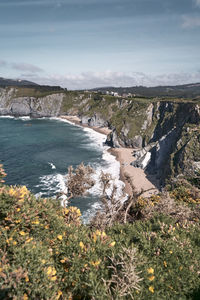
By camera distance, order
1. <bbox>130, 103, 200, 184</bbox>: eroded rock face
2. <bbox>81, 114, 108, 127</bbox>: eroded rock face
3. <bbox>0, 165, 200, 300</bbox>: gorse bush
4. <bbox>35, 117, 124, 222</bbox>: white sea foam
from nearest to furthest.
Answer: <bbox>0, 165, 200, 300</bbox>: gorse bush, <bbox>35, 117, 124, 222</bbox>: white sea foam, <bbox>130, 103, 200, 184</bbox>: eroded rock face, <bbox>81, 114, 108, 127</bbox>: eroded rock face

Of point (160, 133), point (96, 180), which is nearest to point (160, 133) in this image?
point (160, 133)

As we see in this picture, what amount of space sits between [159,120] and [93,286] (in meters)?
111

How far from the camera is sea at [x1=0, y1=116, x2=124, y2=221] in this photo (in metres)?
52.3

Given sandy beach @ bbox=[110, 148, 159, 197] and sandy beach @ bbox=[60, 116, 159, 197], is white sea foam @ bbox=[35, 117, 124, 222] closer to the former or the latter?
sandy beach @ bbox=[60, 116, 159, 197]

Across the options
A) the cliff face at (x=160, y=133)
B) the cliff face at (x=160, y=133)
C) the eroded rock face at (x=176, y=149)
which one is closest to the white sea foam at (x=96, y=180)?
the cliff face at (x=160, y=133)

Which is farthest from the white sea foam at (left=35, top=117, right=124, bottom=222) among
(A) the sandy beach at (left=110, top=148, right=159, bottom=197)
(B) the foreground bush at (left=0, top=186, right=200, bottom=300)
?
(B) the foreground bush at (left=0, top=186, right=200, bottom=300)

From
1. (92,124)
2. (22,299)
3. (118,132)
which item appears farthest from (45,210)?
(92,124)

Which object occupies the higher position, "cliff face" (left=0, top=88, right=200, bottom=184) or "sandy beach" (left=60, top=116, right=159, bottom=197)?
"cliff face" (left=0, top=88, right=200, bottom=184)

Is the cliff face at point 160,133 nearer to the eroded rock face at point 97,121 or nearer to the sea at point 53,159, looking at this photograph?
the eroded rock face at point 97,121

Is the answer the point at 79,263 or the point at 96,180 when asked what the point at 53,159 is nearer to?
the point at 96,180

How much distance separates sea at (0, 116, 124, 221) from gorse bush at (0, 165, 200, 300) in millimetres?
24937

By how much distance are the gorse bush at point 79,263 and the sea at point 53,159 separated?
2494 cm

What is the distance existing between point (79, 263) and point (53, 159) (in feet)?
244

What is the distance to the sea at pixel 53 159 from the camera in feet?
172
